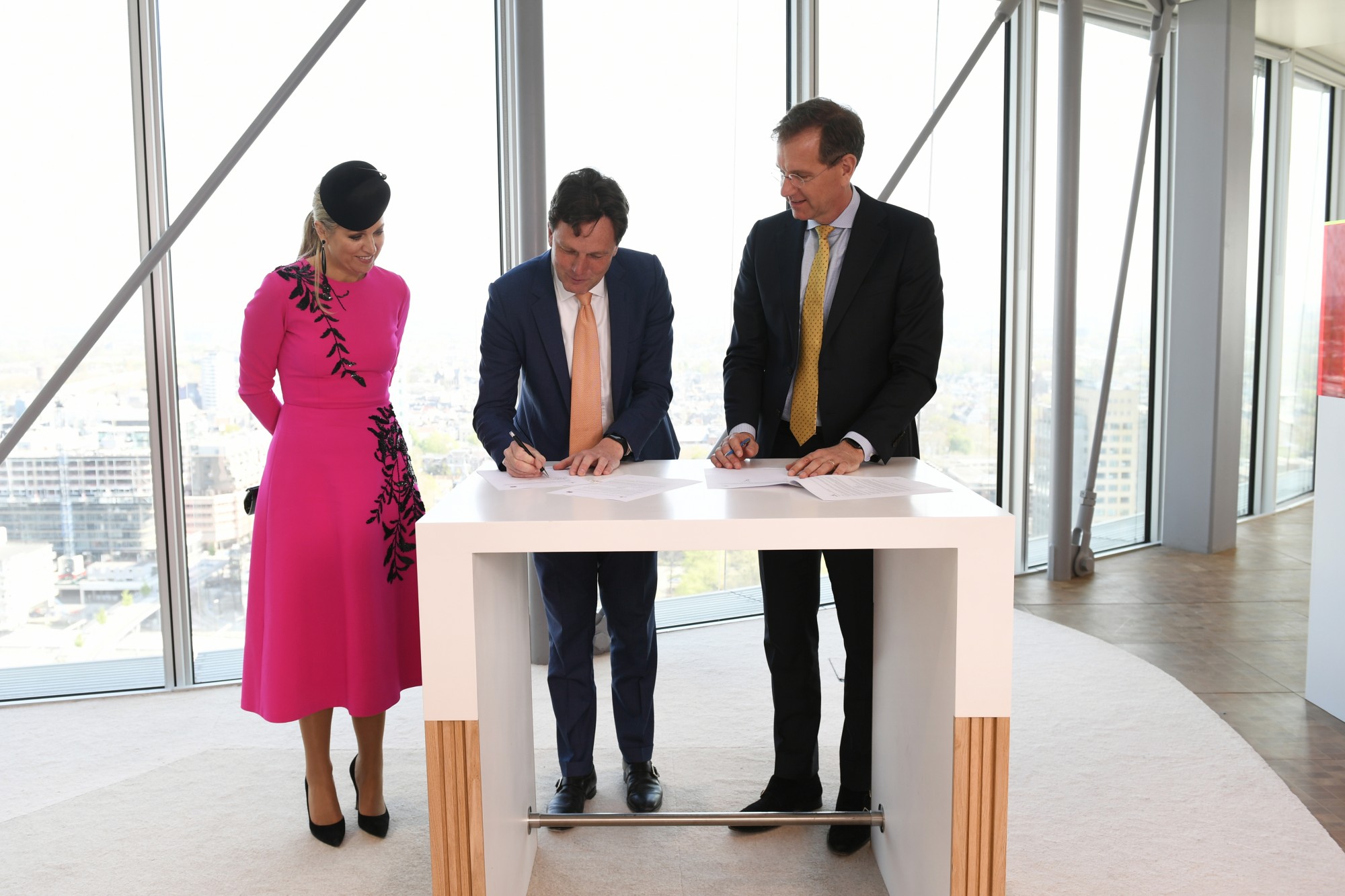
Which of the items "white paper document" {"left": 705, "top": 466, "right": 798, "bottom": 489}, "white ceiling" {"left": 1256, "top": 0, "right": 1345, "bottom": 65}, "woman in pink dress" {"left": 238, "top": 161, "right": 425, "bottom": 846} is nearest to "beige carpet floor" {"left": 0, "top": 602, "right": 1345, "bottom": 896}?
"woman in pink dress" {"left": 238, "top": 161, "right": 425, "bottom": 846}

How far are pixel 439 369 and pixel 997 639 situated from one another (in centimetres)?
247

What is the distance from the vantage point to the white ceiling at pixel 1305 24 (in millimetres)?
5156

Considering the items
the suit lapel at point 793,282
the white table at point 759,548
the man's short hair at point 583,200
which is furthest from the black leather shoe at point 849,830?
the man's short hair at point 583,200

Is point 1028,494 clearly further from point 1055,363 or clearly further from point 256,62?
point 256,62

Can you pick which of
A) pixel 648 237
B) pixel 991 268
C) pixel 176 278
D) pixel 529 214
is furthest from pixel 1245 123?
pixel 176 278

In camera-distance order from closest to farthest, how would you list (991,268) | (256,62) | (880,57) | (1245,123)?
(256,62)
(880,57)
(991,268)
(1245,123)

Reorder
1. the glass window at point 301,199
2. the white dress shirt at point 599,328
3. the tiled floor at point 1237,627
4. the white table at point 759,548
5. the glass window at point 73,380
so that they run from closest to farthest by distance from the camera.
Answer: the white table at point 759,548 < the white dress shirt at point 599,328 < the tiled floor at point 1237,627 < the glass window at point 73,380 < the glass window at point 301,199

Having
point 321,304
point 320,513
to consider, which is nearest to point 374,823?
point 320,513

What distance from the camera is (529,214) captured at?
342cm

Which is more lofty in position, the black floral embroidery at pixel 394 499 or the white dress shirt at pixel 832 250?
the white dress shirt at pixel 832 250

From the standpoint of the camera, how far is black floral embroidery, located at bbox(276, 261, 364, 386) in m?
2.15

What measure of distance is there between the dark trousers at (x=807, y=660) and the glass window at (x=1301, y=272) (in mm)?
A: 5190

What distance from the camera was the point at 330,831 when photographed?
89.5 inches

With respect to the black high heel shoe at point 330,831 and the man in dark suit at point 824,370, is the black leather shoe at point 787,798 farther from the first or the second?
the black high heel shoe at point 330,831
